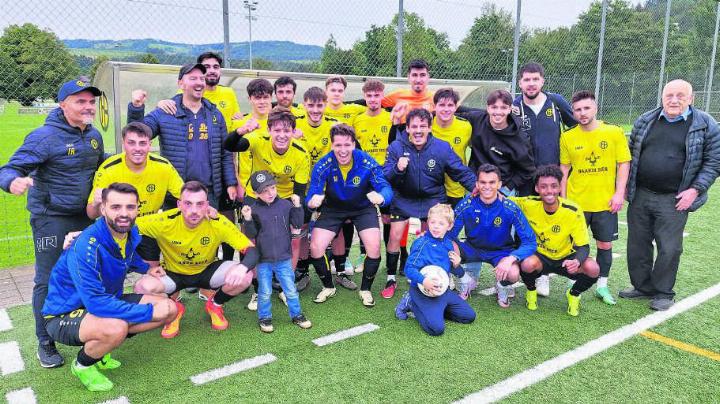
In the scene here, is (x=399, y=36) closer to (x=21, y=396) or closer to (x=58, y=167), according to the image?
(x=58, y=167)

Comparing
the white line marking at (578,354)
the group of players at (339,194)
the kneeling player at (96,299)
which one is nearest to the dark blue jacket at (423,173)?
the group of players at (339,194)

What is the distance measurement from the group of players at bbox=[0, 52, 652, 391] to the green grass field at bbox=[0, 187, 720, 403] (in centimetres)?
18

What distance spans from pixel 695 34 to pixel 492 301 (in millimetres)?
20453

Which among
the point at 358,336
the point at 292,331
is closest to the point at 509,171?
the point at 358,336

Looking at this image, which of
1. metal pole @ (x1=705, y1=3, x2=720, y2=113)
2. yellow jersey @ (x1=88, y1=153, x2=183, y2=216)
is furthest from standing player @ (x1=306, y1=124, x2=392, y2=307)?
metal pole @ (x1=705, y1=3, x2=720, y2=113)

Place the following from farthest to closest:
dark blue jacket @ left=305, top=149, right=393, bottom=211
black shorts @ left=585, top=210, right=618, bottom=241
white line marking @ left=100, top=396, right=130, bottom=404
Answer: black shorts @ left=585, top=210, right=618, bottom=241 < dark blue jacket @ left=305, top=149, right=393, bottom=211 < white line marking @ left=100, top=396, right=130, bottom=404

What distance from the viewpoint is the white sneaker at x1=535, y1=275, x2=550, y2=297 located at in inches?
196

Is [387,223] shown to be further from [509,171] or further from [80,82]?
[80,82]

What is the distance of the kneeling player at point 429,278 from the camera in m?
4.17

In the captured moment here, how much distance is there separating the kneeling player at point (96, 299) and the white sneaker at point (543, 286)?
346 centimetres

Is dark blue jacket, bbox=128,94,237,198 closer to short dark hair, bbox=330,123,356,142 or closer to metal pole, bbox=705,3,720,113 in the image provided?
short dark hair, bbox=330,123,356,142

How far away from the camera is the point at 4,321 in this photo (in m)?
4.28

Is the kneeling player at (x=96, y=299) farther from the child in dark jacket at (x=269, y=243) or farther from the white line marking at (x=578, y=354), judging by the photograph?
the white line marking at (x=578, y=354)

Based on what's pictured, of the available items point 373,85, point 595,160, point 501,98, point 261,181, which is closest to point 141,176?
point 261,181
